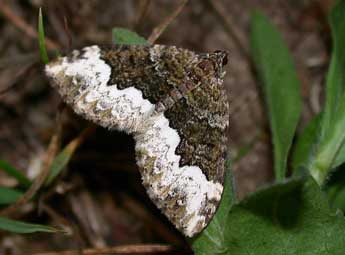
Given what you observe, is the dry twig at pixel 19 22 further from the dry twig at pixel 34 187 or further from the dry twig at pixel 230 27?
the dry twig at pixel 230 27

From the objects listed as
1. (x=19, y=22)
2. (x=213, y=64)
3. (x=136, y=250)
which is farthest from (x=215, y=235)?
(x=19, y=22)

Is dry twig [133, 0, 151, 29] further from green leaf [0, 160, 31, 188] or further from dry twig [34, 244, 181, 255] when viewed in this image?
dry twig [34, 244, 181, 255]

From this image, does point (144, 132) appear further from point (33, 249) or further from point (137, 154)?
point (33, 249)

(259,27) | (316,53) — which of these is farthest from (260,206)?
(316,53)

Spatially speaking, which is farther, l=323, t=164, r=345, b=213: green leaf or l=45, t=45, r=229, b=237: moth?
l=323, t=164, r=345, b=213: green leaf

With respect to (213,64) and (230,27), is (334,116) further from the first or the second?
(230,27)

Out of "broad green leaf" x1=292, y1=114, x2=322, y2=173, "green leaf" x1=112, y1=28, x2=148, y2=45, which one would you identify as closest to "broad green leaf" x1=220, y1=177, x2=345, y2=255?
"broad green leaf" x1=292, y1=114, x2=322, y2=173
